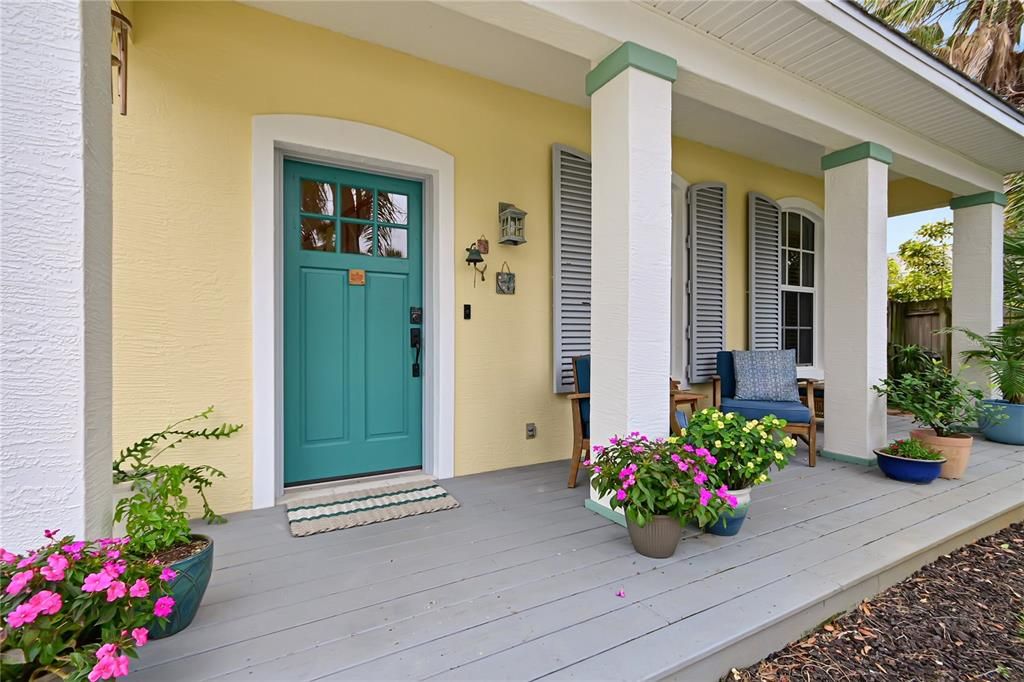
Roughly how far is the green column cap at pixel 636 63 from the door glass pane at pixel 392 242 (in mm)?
1541

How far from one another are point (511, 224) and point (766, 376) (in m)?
2.64

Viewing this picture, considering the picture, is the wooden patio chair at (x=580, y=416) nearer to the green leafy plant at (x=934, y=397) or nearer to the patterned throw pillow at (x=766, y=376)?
the patterned throw pillow at (x=766, y=376)

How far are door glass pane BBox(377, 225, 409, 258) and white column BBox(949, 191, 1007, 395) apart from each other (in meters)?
5.52

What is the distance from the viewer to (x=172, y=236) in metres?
2.34

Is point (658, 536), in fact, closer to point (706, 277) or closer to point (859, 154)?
point (706, 277)

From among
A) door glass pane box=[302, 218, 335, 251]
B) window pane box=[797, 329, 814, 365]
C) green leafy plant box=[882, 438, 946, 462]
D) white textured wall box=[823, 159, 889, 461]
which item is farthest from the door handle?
window pane box=[797, 329, 814, 365]

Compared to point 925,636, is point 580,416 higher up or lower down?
higher up

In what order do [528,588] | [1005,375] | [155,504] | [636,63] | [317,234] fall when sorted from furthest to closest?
[1005,375]
[317,234]
[636,63]
[528,588]
[155,504]

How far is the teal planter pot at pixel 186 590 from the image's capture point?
1.41m

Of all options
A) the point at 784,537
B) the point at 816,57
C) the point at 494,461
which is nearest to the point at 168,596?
the point at 494,461

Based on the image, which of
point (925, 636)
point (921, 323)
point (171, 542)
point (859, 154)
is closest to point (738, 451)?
point (925, 636)

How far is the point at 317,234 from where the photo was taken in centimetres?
285

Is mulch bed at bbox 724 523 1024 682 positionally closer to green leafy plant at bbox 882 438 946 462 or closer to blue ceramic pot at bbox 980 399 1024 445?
green leafy plant at bbox 882 438 946 462

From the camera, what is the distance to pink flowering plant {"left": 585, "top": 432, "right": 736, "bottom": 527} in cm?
190
